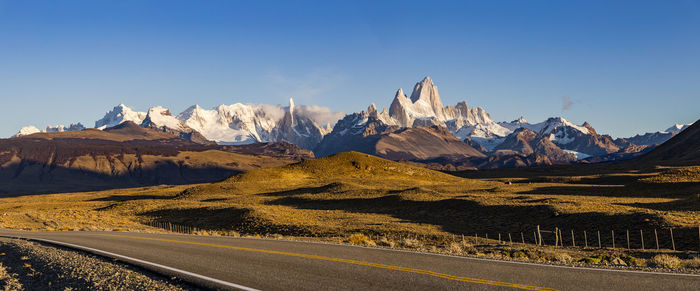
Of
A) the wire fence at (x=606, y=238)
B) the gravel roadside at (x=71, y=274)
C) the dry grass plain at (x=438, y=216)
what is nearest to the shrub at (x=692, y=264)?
the dry grass plain at (x=438, y=216)

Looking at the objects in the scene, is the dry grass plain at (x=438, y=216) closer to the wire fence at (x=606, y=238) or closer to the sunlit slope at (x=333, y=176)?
the wire fence at (x=606, y=238)

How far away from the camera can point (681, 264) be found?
18.0 m

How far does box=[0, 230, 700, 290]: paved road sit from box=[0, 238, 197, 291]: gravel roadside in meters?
0.66

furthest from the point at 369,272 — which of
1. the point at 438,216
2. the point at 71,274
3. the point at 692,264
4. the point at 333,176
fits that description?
the point at 333,176

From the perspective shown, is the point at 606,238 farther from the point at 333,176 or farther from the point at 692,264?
the point at 333,176

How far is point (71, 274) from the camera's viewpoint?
14922 mm

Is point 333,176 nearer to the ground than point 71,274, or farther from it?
farther from it

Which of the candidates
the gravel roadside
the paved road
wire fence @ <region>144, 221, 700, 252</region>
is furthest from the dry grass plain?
the gravel roadside

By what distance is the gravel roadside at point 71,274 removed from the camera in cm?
1323

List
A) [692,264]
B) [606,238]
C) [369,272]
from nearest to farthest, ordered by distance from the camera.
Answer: [369,272]
[692,264]
[606,238]

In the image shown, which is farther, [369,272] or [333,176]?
[333,176]

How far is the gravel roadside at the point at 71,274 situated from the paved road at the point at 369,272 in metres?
0.66

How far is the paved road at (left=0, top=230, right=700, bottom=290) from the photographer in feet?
38.3

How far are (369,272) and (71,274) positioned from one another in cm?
888
